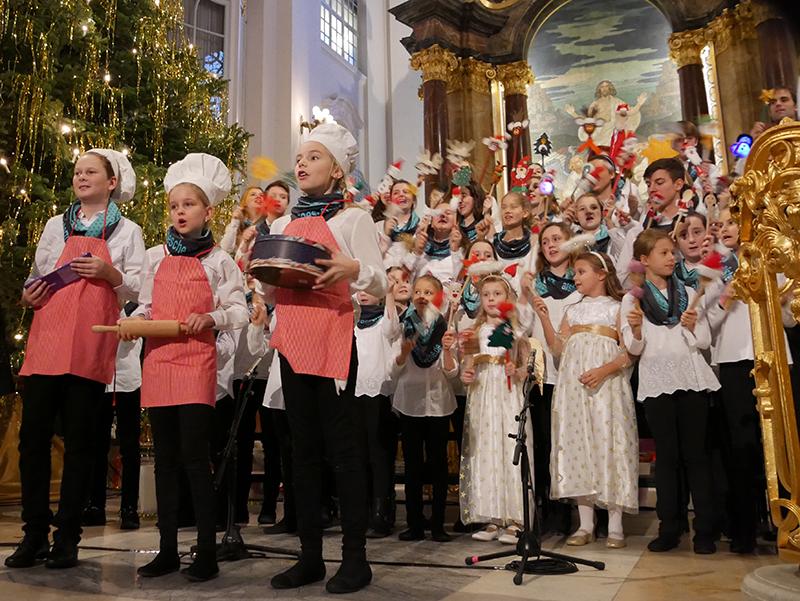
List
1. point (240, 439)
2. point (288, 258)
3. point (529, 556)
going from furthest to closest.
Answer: point (240, 439) → point (529, 556) → point (288, 258)

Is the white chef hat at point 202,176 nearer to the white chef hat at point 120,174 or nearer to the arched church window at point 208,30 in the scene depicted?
the white chef hat at point 120,174

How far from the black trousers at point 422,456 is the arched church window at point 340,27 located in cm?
1213

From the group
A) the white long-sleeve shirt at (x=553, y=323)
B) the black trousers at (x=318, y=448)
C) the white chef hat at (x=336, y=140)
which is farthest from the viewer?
the white long-sleeve shirt at (x=553, y=323)

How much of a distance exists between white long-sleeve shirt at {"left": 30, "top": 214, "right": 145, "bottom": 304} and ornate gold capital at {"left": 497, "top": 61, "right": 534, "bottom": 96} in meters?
10.9

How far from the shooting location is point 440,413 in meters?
4.09

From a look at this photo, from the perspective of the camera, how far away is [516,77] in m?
13.1

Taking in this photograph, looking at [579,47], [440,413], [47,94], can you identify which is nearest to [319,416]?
[440,413]

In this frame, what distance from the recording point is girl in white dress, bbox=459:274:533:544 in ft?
12.5

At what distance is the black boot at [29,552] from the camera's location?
2963 millimetres

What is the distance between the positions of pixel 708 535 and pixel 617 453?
1.87 feet

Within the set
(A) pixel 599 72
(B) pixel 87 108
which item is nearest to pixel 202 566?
(B) pixel 87 108

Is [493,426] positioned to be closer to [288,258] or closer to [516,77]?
[288,258]

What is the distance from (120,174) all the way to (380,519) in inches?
90.6

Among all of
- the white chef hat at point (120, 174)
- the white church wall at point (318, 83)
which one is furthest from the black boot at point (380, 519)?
the white church wall at point (318, 83)
